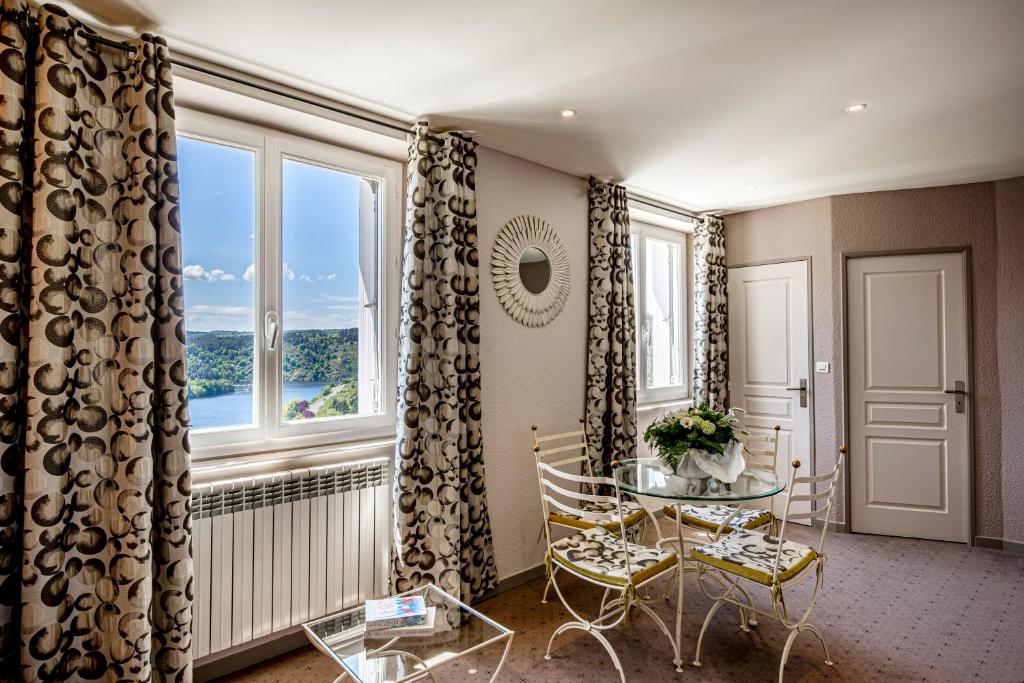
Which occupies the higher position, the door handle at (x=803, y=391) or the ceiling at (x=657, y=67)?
the ceiling at (x=657, y=67)

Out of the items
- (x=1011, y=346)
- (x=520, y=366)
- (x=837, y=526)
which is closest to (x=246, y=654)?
(x=520, y=366)

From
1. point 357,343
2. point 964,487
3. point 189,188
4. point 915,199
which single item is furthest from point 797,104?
point 964,487

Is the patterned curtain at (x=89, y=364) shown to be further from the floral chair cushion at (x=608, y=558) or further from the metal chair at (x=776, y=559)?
the metal chair at (x=776, y=559)

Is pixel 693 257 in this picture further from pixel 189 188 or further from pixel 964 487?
pixel 189 188

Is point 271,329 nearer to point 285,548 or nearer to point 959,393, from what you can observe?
point 285,548

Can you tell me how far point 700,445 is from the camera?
2.66m

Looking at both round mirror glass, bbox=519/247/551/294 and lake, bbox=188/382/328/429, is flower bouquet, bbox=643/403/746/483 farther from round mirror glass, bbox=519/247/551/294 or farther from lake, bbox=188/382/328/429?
lake, bbox=188/382/328/429

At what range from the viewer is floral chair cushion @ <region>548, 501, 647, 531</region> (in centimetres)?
298

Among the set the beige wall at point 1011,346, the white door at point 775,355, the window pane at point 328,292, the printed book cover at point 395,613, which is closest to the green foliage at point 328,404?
the window pane at point 328,292

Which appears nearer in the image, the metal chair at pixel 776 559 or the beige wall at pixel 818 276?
the metal chair at pixel 776 559

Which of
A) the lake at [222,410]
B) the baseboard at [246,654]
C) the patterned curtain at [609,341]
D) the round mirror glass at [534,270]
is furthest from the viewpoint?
the patterned curtain at [609,341]

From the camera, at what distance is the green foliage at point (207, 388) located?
2.51 m

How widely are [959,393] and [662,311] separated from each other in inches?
89.3

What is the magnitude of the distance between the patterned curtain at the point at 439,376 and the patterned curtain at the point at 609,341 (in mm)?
1089
